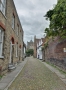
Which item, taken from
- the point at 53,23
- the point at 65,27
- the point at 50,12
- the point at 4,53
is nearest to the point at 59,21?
the point at 53,23

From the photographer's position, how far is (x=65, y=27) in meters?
9.68

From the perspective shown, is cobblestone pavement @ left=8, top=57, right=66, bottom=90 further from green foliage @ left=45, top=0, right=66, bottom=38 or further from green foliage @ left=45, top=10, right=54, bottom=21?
green foliage @ left=45, top=10, right=54, bottom=21

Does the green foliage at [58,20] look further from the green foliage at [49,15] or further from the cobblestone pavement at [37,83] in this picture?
the cobblestone pavement at [37,83]

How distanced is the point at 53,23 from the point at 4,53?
4512 millimetres

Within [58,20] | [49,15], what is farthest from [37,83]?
[49,15]

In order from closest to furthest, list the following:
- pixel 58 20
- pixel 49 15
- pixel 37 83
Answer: pixel 37 83 < pixel 58 20 < pixel 49 15

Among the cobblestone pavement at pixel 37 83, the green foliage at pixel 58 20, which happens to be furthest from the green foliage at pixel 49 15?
the cobblestone pavement at pixel 37 83

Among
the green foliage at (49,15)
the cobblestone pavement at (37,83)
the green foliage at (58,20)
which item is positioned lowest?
the cobblestone pavement at (37,83)

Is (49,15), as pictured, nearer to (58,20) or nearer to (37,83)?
(58,20)

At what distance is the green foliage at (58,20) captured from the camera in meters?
7.79

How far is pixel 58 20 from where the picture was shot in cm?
852

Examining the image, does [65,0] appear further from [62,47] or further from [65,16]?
[62,47]

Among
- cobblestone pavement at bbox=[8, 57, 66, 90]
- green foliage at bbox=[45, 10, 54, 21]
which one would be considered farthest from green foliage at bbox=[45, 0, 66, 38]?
cobblestone pavement at bbox=[8, 57, 66, 90]

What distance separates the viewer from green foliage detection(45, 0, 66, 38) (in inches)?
307
